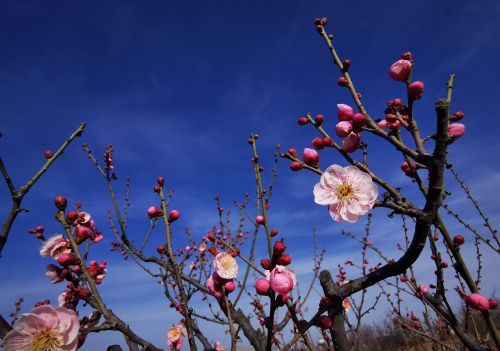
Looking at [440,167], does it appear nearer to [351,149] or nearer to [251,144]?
[351,149]

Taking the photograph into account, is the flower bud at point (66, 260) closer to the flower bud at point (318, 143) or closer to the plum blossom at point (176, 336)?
the flower bud at point (318, 143)

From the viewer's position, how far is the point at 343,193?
1.69 m

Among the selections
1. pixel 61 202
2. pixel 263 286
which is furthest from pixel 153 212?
pixel 263 286

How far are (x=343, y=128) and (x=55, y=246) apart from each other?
1.70 metres

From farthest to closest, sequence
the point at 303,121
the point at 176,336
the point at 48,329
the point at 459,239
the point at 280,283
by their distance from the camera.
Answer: the point at 176,336, the point at 303,121, the point at 459,239, the point at 48,329, the point at 280,283

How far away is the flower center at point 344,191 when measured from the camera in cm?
164

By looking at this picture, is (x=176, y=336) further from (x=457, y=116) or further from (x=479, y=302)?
(x=457, y=116)

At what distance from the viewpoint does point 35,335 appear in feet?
4.32

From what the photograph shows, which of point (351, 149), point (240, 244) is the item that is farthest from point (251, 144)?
point (240, 244)

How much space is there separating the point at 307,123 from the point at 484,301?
1067mm

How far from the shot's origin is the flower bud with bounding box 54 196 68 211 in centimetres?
140

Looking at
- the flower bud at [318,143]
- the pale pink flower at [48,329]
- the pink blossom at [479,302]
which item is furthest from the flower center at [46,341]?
the pink blossom at [479,302]

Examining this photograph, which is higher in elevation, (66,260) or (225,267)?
(66,260)

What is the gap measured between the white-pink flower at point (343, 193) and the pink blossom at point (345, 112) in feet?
0.85
